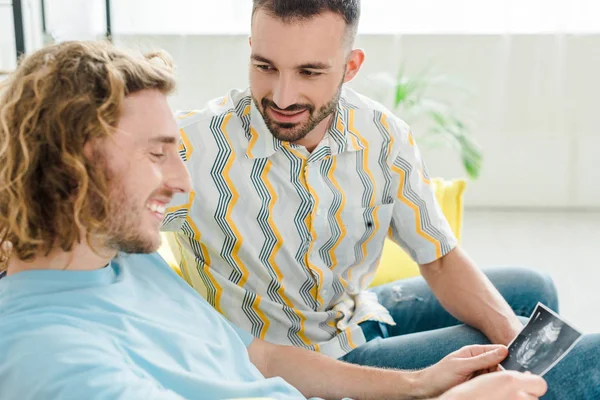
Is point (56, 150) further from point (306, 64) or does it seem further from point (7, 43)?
point (7, 43)

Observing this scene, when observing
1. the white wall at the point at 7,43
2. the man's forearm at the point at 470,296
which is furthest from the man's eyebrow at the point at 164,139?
the white wall at the point at 7,43

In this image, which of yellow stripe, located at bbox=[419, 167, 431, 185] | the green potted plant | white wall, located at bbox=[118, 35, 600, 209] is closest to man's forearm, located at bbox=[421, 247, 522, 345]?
yellow stripe, located at bbox=[419, 167, 431, 185]

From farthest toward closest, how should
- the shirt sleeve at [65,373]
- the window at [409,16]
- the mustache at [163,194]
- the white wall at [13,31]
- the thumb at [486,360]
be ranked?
the window at [409,16] < the white wall at [13,31] < the thumb at [486,360] < the mustache at [163,194] < the shirt sleeve at [65,373]

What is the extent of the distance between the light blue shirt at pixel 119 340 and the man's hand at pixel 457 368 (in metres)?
0.28

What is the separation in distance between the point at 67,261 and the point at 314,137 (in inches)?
27.9

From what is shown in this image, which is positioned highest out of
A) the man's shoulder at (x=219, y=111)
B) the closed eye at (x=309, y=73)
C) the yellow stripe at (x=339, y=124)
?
the closed eye at (x=309, y=73)

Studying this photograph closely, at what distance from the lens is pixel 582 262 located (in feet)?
12.0

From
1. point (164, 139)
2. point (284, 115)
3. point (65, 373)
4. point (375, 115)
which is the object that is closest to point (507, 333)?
point (375, 115)

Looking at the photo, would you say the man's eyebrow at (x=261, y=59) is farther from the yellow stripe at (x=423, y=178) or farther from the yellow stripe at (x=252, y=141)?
the yellow stripe at (x=423, y=178)

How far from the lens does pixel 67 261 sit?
1.20 metres

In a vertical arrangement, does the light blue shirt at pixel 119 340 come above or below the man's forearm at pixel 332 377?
above

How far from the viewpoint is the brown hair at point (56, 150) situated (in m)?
1.15

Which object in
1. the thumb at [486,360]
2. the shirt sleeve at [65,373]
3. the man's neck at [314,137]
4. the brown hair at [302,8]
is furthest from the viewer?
the man's neck at [314,137]

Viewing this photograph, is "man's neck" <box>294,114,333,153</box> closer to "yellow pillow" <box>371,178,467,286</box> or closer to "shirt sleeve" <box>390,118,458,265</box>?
"shirt sleeve" <box>390,118,458,265</box>
